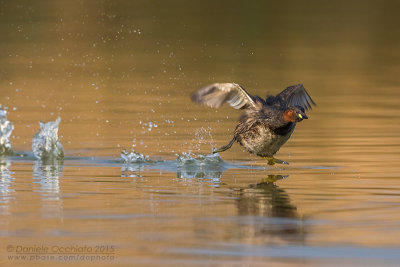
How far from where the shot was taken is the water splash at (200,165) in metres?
12.8

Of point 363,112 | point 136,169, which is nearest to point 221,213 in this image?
point 136,169

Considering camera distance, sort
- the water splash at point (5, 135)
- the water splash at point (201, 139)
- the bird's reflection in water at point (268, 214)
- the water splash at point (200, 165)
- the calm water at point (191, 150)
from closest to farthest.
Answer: the calm water at point (191, 150), the bird's reflection in water at point (268, 214), the water splash at point (200, 165), the water splash at point (5, 135), the water splash at point (201, 139)

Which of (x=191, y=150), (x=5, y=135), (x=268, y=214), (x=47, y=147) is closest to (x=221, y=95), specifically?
(x=191, y=150)

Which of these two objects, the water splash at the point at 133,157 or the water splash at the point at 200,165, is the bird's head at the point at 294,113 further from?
the water splash at the point at 133,157

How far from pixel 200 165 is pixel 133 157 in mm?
817

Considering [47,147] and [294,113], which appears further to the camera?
[47,147]

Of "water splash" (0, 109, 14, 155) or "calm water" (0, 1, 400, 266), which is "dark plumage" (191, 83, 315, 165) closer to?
"calm water" (0, 1, 400, 266)

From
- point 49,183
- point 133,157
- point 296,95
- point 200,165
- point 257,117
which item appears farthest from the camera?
point 296,95

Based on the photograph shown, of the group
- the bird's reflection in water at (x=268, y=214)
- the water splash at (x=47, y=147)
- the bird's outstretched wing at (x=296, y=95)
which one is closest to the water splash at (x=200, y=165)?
the bird's reflection in water at (x=268, y=214)

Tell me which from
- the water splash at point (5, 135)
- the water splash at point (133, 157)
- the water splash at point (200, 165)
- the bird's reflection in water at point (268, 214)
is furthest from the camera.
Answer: the water splash at point (5, 135)

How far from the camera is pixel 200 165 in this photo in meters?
13.4

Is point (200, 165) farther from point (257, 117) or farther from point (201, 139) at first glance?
point (201, 139)

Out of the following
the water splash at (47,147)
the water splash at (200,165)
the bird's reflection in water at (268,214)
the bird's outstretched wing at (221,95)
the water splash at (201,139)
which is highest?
the bird's outstretched wing at (221,95)

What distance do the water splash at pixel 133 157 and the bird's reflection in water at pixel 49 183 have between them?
737mm
